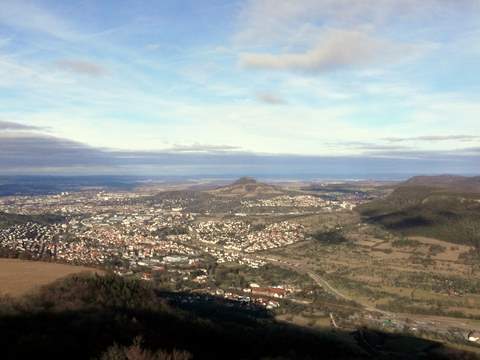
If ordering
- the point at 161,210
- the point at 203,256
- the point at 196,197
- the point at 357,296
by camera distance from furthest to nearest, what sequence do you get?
the point at 196,197 → the point at 161,210 → the point at 203,256 → the point at 357,296

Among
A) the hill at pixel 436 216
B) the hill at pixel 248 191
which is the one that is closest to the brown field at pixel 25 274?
the hill at pixel 436 216

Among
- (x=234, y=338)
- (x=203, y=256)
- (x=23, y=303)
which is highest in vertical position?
(x=23, y=303)

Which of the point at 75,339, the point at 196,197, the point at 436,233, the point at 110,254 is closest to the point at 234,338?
the point at 75,339

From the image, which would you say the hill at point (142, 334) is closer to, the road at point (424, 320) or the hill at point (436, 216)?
the road at point (424, 320)

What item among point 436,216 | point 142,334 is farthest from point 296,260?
point 142,334

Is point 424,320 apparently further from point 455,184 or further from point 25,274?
point 455,184

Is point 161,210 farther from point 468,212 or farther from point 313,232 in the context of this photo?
point 468,212
